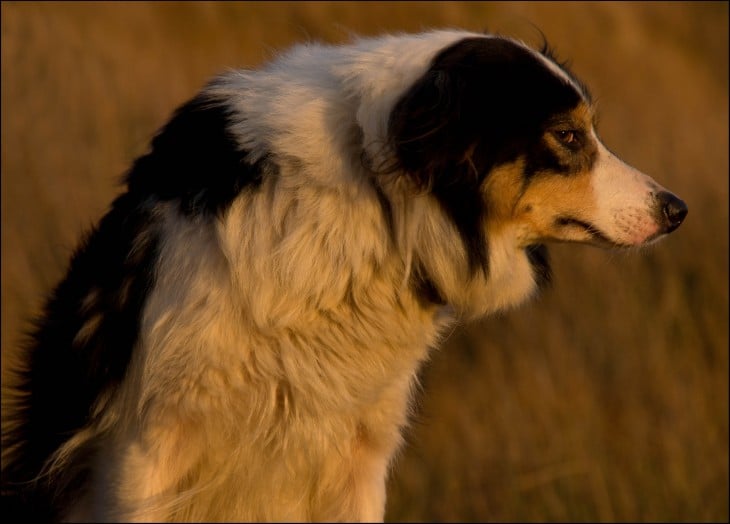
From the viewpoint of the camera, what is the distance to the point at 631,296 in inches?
284

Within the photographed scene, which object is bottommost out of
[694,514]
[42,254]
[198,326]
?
[694,514]

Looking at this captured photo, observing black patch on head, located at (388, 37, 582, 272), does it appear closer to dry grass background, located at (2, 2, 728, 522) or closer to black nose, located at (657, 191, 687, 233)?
black nose, located at (657, 191, 687, 233)

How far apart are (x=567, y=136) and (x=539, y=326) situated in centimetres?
380

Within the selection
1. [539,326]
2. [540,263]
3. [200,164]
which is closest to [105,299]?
[200,164]

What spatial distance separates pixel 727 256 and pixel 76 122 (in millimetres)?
4183

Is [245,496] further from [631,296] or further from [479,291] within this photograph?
[631,296]

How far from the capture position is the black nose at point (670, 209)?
3.49m

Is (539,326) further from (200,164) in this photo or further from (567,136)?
(200,164)

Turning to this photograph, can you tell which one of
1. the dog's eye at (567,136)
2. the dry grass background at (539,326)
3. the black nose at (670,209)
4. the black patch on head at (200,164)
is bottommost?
the dry grass background at (539,326)

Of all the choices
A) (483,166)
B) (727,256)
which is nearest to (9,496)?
(483,166)

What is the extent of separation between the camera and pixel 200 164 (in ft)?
11.0

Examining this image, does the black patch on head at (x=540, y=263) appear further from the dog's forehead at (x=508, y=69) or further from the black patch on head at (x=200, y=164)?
the black patch on head at (x=200, y=164)

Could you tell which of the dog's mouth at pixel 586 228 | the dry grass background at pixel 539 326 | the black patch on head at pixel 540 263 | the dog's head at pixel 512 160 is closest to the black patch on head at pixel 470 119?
the dog's head at pixel 512 160

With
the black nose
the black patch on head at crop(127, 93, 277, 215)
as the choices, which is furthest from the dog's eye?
the black patch on head at crop(127, 93, 277, 215)
